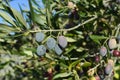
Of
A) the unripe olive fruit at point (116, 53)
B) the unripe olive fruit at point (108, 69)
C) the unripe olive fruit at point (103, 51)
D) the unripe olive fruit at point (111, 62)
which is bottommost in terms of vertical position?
the unripe olive fruit at point (108, 69)

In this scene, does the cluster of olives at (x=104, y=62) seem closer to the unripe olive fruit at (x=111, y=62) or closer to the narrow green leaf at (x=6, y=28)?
the unripe olive fruit at (x=111, y=62)

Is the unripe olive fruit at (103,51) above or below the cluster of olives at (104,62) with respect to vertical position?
above

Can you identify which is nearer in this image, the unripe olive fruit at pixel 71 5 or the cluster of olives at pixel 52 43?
the cluster of olives at pixel 52 43

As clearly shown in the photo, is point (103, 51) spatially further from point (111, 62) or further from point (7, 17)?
point (7, 17)

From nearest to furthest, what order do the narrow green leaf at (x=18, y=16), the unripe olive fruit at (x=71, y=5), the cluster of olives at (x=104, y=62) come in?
the narrow green leaf at (x=18, y=16), the cluster of olives at (x=104, y=62), the unripe olive fruit at (x=71, y=5)

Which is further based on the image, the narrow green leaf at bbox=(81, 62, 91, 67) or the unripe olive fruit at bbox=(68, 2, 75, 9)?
the unripe olive fruit at bbox=(68, 2, 75, 9)

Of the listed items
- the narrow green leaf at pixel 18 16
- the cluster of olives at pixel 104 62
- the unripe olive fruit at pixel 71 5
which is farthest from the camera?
the unripe olive fruit at pixel 71 5

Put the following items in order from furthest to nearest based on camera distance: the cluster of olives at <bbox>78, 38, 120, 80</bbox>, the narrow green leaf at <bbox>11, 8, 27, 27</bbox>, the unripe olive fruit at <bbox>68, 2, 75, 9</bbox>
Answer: the unripe olive fruit at <bbox>68, 2, 75, 9</bbox> < the cluster of olives at <bbox>78, 38, 120, 80</bbox> < the narrow green leaf at <bbox>11, 8, 27, 27</bbox>

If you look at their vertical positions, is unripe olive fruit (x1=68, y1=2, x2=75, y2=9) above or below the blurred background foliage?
above

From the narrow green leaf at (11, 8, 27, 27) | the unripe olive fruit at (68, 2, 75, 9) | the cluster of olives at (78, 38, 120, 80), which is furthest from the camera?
the unripe olive fruit at (68, 2, 75, 9)

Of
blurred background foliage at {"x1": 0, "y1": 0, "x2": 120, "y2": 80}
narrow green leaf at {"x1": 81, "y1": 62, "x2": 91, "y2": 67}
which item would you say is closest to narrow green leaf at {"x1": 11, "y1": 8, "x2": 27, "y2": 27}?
blurred background foliage at {"x1": 0, "y1": 0, "x2": 120, "y2": 80}

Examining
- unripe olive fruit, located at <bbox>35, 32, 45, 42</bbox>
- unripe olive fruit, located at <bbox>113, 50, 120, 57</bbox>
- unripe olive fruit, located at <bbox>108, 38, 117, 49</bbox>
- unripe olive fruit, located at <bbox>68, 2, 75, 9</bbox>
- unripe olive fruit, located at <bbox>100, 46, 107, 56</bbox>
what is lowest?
unripe olive fruit, located at <bbox>113, 50, 120, 57</bbox>

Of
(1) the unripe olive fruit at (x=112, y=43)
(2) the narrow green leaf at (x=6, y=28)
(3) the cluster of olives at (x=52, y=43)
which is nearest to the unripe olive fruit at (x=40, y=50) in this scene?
(3) the cluster of olives at (x=52, y=43)

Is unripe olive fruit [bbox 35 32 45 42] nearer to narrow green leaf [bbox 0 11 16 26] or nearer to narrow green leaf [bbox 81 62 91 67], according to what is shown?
narrow green leaf [bbox 0 11 16 26]
